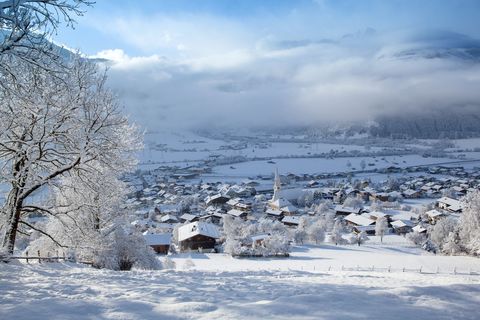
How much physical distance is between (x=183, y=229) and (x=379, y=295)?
3979cm

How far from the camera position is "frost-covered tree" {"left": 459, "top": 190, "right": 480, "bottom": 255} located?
104ft

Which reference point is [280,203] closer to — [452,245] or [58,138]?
[452,245]

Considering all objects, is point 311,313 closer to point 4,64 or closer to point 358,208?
point 4,64

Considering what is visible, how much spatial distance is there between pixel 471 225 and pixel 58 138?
3486cm

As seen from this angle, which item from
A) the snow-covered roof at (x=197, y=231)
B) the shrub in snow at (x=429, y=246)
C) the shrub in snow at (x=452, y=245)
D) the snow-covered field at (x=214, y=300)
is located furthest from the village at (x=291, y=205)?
the snow-covered field at (x=214, y=300)

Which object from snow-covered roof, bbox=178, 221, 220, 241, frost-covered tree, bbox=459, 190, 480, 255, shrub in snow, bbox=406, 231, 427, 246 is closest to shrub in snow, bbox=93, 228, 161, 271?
snow-covered roof, bbox=178, 221, 220, 241

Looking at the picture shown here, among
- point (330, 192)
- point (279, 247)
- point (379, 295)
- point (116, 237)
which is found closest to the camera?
point (379, 295)

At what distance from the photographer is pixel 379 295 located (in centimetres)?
675

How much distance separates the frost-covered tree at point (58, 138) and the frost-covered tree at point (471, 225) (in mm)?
30649

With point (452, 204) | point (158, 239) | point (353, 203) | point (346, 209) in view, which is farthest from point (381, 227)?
point (158, 239)

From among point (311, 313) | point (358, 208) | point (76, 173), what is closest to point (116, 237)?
point (76, 173)

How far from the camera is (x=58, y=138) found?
1019 cm

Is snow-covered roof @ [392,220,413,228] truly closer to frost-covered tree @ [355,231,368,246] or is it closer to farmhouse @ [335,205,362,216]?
frost-covered tree @ [355,231,368,246]

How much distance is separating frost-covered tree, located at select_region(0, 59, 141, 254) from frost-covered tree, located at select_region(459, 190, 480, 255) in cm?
3065
